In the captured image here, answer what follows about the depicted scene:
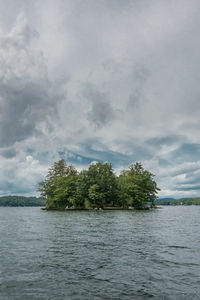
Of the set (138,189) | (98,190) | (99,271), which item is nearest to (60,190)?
(98,190)

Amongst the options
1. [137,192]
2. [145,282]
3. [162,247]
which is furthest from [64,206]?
[145,282]

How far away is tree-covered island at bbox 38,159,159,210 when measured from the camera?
4616 inches

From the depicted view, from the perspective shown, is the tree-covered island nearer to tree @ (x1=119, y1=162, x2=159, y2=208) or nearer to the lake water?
tree @ (x1=119, y1=162, x2=159, y2=208)

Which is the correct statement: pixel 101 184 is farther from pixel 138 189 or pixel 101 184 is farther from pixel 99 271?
pixel 99 271

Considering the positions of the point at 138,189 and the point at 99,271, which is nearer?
the point at 99,271

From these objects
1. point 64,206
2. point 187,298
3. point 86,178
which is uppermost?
point 86,178

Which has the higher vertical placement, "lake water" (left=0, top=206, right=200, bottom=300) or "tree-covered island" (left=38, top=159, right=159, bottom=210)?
"tree-covered island" (left=38, top=159, right=159, bottom=210)

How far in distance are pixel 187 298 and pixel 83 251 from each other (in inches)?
393

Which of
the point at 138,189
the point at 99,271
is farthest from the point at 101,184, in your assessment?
the point at 99,271

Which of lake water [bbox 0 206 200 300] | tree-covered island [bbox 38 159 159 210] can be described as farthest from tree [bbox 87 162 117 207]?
lake water [bbox 0 206 200 300]

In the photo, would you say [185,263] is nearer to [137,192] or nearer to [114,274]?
[114,274]

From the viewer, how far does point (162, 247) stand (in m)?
19.5

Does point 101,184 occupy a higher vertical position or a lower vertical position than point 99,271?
higher

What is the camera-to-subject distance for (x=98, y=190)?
11969 cm
